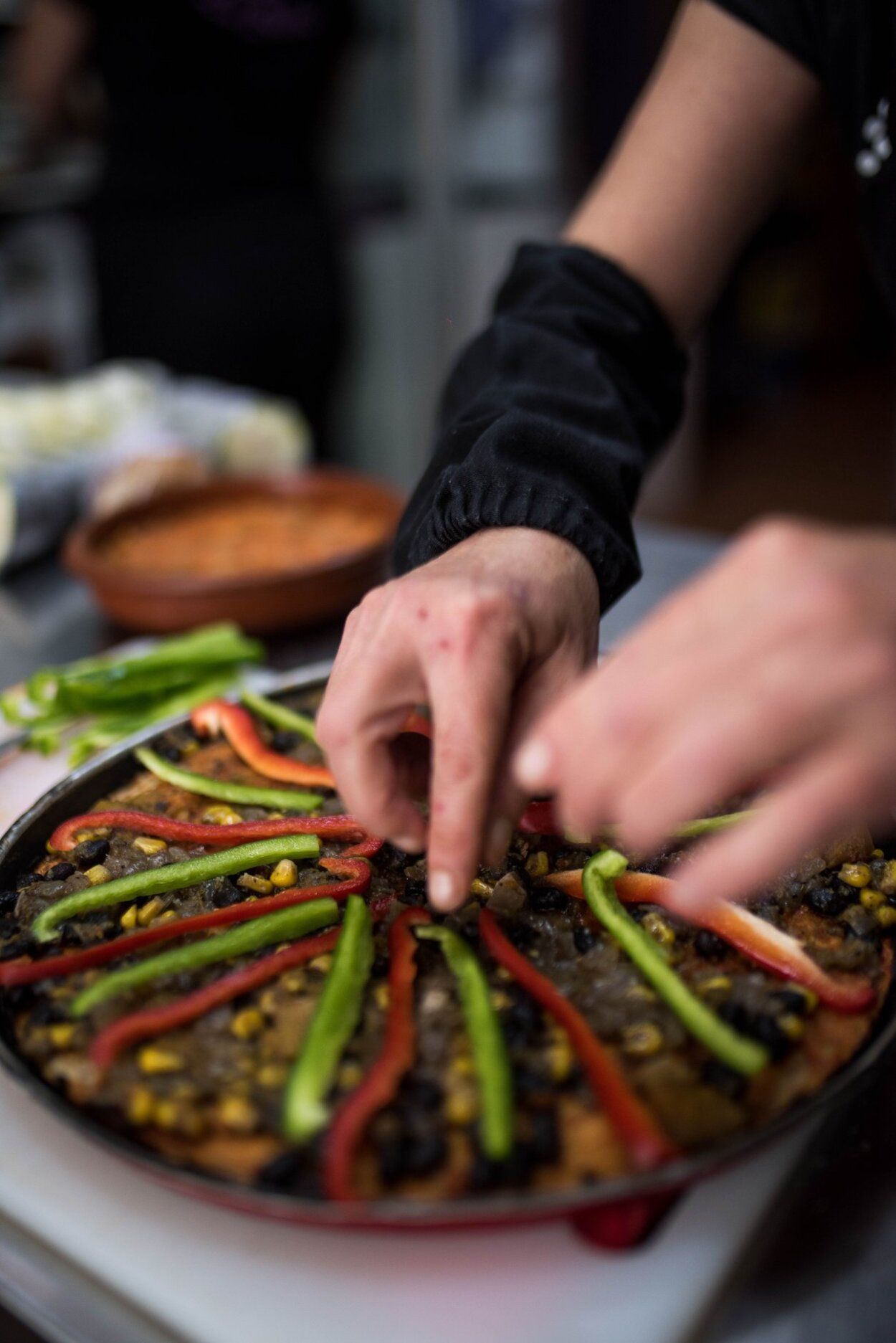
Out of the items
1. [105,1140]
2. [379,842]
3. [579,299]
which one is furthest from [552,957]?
[579,299]

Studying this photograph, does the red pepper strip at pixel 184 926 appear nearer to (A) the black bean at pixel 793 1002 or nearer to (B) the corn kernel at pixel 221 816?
(B) the corn kernel at pixel 221 816

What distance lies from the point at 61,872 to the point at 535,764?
0.68 metres

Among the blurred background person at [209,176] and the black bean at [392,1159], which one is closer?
the black bean at [392,1159]

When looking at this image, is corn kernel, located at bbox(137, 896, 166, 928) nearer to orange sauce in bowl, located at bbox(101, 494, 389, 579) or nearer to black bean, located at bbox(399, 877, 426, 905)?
black bean, located at bbox(399, 877, 426, 905)

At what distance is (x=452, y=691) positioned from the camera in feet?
3.35

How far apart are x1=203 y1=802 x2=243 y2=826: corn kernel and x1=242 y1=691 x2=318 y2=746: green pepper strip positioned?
0.20m

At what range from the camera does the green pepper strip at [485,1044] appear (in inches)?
36.3

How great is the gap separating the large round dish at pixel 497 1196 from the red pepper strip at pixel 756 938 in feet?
0.13

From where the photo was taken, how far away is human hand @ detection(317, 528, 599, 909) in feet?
3.34

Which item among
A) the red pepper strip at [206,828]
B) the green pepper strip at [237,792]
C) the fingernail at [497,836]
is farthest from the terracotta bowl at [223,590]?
the fingernail at [497,836]

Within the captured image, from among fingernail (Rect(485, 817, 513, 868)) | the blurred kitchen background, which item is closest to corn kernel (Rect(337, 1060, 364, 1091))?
fingernail (Rect(485, 817, 513, 868))

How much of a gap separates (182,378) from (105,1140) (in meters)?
3.97

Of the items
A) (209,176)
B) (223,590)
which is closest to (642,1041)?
(223,590)

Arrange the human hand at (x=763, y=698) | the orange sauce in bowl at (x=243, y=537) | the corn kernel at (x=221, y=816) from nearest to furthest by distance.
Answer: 1. the human hand at (x=763, y=698)
2. the corn kernel at (x=221, y=816)
3. the orange sauce in bowl at (x=243, y=537)
